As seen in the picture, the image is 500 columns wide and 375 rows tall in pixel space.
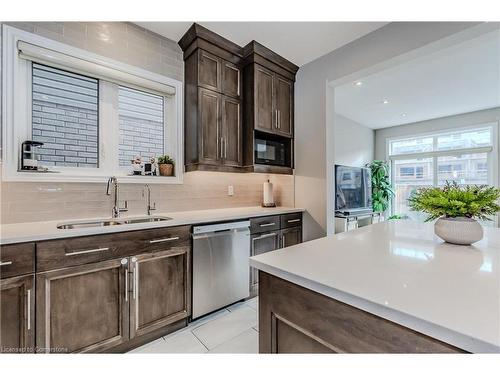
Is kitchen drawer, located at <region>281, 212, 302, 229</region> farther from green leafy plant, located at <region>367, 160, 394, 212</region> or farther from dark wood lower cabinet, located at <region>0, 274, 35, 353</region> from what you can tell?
green leafy plant, located at <region>367, 160, 394, 212</region>

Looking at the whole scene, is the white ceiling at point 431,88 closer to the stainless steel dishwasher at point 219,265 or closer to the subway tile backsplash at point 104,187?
the subway tile backsplash at point 104,187

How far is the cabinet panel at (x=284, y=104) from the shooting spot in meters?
3.02

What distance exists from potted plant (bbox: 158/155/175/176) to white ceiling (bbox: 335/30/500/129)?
7.48 feet

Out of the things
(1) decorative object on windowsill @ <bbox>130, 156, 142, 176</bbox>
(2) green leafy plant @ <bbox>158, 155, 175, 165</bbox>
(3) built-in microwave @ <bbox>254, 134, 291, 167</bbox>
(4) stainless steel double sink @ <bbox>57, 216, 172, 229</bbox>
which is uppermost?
(3) built-in microwave @ <bbox>254, 134, 291, 167</bbox>

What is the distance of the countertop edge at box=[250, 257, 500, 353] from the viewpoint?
491 millimetres

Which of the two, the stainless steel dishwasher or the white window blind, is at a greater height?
the white window blind

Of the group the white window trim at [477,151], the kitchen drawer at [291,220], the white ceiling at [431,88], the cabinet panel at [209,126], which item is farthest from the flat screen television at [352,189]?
the cabinet panel at [209,126]

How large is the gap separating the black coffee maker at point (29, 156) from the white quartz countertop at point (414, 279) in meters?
1.91

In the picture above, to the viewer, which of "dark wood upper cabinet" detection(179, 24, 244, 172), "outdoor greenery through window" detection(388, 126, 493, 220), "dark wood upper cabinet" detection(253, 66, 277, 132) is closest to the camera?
"dark wood upper cabinet" detection(179, 24, 244, 172)

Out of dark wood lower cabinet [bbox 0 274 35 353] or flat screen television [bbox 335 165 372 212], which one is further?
flat screen television [bbox 335 165 372 212]

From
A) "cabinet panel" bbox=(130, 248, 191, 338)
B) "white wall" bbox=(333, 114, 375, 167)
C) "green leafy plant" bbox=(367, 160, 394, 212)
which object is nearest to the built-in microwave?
"cabinet panel" bbox=(130, 248, 191, 338)

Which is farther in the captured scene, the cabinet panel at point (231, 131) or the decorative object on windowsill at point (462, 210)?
the cabinet panel at point (231, 131)

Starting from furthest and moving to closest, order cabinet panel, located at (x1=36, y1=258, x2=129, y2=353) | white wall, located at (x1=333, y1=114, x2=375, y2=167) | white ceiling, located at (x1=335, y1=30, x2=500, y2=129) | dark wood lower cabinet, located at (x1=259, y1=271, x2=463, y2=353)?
1. white wall, located at (x1=333, y1=114, x2=375, y2=167)
2. white ceiling, located at (x1=335, y1=30, x2=500, y2=129)
3. cabinet panel, located at (x1=36, y1=258, x2=129, y2=353)
4. dark wood lower cabinet, located at (x1=259, y1=271, x2=463, y2=353)

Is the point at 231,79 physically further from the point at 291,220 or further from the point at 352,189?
the point at 352,189
